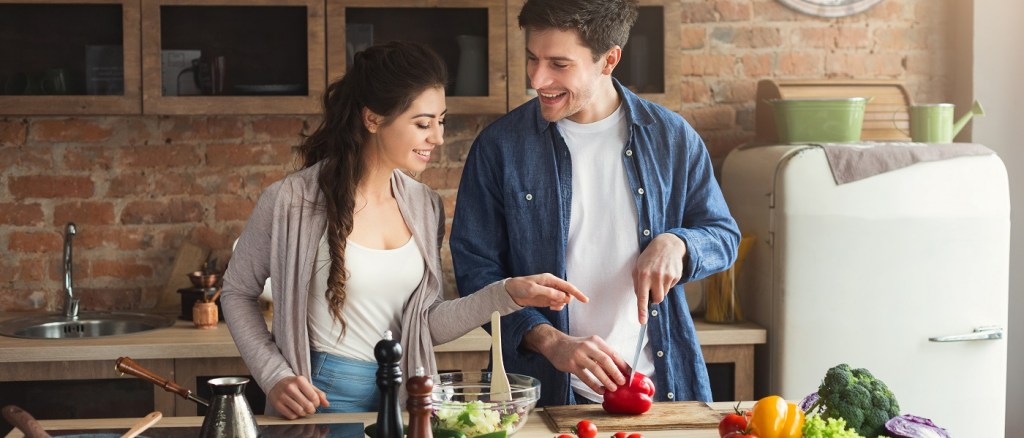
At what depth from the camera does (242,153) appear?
3.67m

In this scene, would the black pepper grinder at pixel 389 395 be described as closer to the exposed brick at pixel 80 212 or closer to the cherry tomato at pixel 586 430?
the cherry tomato at pixel 586 430

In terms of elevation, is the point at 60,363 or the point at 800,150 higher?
the point at 800,150

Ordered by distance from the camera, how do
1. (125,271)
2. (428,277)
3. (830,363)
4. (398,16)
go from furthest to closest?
(125,271)
(398,16)
(830,363)
(428,277)

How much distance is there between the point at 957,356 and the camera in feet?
10.7

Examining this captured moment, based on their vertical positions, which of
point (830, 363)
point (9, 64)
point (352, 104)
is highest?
point (9, 64)

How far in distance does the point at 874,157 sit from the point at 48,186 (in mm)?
2694

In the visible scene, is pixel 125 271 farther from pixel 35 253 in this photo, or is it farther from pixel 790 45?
pixel 790 45

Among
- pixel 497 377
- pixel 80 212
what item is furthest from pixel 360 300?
pixel 80 212

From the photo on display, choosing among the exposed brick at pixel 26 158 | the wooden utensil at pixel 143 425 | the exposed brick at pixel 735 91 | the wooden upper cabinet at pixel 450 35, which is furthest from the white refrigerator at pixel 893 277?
the exposed brick at pixel 26 158

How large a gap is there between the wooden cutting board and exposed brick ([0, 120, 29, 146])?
2.40 metres

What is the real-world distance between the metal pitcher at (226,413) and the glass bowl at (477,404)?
30 centimetres

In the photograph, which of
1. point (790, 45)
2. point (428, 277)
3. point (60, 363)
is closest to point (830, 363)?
point (790, 45)

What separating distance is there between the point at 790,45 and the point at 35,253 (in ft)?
8.92

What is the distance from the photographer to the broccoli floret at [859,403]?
1733 mm
